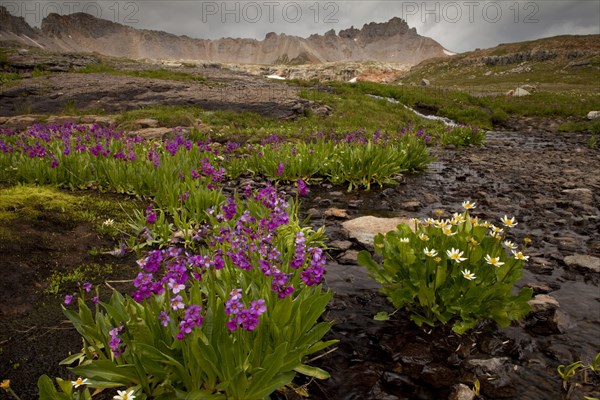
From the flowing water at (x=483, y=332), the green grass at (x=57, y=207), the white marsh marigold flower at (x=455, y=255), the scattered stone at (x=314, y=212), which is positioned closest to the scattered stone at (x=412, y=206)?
the flowing water at (x=483, y=332)

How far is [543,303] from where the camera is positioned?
359 cm

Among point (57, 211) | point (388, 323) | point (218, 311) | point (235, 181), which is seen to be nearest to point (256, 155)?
point (235, 181)

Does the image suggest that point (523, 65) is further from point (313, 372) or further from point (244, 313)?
point (244, 313)

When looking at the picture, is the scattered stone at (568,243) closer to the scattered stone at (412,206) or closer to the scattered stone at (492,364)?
the scattered stone at (412,206)

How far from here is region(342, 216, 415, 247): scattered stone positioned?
520cm

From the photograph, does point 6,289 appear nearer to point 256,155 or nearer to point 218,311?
point 218,311

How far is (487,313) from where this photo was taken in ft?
10.7

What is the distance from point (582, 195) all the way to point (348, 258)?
5.87 metres

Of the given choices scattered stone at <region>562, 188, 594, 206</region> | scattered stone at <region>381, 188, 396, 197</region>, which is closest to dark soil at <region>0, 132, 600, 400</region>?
scattered stone at <region>562, 188, 594, 206</region>

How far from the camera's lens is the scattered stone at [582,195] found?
7162mm

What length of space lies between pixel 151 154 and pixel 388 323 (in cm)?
601

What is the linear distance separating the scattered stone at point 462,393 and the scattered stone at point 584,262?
9.46ft

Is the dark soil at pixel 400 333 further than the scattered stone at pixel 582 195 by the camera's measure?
No

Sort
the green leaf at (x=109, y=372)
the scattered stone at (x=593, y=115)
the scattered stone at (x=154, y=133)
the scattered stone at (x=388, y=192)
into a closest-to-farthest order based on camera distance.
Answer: the green leaf at (x=109, y=372) → the scattered stone at (x=388, y=192) → the scattered stone at (x=154, y=133) → the scattered stone at (x=593, y=115)
